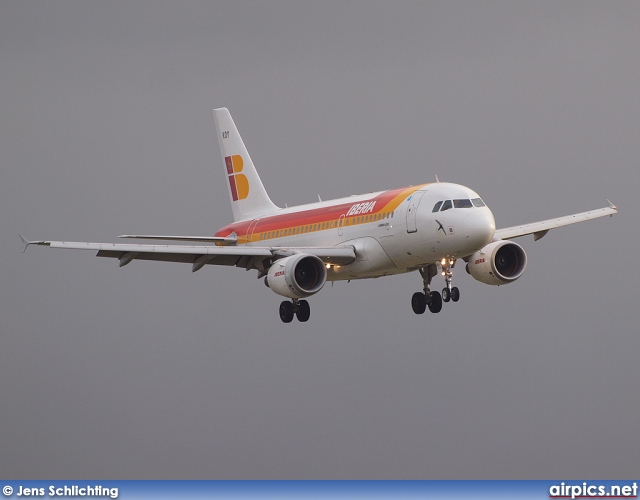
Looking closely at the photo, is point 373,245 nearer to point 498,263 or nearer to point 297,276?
point 297,276

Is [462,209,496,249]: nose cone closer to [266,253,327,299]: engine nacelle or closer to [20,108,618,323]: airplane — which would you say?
[20,108,618,323]: airplane

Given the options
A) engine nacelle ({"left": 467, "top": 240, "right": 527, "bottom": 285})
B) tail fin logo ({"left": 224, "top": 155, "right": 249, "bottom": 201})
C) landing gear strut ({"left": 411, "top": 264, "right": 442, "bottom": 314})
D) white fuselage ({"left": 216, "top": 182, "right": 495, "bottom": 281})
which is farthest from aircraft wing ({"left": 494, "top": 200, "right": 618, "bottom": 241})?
tail fin logo ({"left": 224, "top": 155, "right": 249, "bottom": 201})

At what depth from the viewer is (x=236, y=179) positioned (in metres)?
83.3

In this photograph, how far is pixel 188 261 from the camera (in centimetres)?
7075

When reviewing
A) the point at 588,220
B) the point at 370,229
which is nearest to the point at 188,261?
the point at 370,229

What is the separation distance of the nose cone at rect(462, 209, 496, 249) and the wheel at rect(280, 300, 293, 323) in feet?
34.0

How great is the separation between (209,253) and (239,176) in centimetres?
1480

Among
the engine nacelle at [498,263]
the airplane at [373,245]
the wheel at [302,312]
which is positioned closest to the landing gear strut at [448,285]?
the airplane at [373,245]

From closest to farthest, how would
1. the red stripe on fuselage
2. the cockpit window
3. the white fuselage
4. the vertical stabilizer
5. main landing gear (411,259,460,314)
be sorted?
the white fuselage < the cockpit window < the red stripe on fuselage < main landing gear (411,259,460,314) < the vertical stabilizer

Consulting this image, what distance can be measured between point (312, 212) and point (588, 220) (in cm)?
1237

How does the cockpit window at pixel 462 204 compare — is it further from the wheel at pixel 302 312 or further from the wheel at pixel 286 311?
the wheel at pixel 286 311

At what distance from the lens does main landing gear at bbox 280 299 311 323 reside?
71.6 m

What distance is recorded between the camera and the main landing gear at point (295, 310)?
235 ft

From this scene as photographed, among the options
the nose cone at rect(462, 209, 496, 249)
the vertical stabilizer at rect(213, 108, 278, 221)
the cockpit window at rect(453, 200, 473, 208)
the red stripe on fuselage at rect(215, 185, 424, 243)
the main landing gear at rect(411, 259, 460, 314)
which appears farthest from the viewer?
the vertical stabilizer at rect(213, 108, 278, 221)
